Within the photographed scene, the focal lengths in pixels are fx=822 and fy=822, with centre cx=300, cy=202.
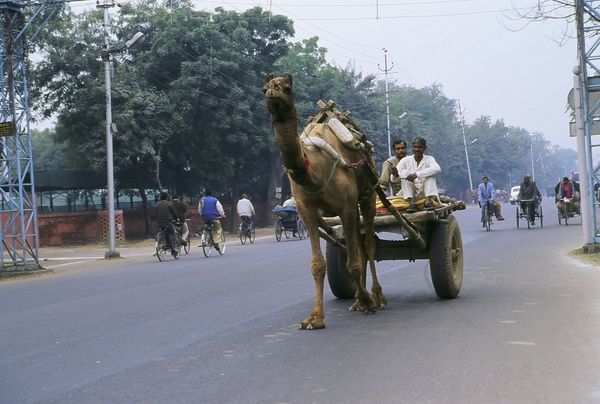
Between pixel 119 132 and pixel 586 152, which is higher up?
pixel 119 132

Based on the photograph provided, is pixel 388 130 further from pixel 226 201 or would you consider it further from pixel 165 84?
pixel 165 84

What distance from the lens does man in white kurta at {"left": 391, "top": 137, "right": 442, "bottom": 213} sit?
10.8 m

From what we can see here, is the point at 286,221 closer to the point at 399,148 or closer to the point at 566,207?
the point at 566,207

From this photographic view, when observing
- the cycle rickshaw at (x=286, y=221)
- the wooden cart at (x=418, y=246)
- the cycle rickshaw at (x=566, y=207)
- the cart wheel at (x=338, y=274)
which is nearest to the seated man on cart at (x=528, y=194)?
the cycle rickshaw at (x=566, y=207)

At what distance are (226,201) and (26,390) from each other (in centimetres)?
4190

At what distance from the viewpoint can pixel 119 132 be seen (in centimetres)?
3403

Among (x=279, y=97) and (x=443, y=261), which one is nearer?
(x=279, y=97)

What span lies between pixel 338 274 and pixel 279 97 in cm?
373

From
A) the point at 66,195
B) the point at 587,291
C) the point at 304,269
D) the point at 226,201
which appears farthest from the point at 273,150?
the point at 587,291

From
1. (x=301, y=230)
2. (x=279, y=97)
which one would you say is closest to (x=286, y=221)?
(x=301, y=230)

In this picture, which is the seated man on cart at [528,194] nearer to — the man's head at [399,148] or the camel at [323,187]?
the man's head at [399,148]

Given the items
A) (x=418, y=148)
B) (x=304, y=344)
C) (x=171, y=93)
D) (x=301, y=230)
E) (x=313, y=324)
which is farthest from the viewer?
(x=171, y=93)

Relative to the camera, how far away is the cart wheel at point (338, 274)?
10.9 meters

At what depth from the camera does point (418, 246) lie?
1077 centimetres
